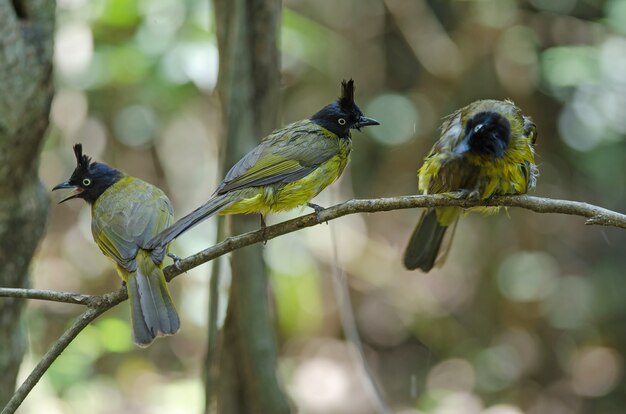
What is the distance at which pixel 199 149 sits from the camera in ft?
25.3

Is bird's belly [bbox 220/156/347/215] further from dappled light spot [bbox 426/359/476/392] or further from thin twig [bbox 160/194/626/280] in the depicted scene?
dappled light spot [bbox 426/359/476/392]

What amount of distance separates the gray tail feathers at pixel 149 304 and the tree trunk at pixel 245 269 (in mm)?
657

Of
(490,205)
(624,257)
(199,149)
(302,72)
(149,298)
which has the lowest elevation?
(149,298)

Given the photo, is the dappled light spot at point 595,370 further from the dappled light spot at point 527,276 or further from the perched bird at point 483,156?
the perched bird at point 483,156

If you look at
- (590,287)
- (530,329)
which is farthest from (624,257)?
(530,329)

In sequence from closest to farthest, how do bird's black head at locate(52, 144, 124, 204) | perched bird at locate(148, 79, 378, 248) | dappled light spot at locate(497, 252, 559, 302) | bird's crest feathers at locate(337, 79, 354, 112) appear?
perched bird at locate(148, 79, 378, 248) → bird's crest feathers at locate(337, 79, 354, 112) → bird's black head at locate(52, 144, 124, 204) → dappled light spot at locate(497, 252, 559, 302)

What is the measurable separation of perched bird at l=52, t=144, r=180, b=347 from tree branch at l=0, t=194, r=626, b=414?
145mm

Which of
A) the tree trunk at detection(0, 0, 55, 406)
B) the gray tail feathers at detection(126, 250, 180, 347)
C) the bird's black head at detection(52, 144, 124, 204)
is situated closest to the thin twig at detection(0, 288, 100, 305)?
the gray tail feathers at detection(126, 250, 180, 347)

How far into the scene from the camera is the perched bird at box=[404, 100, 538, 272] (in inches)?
125

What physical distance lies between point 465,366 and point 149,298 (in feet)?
16.9

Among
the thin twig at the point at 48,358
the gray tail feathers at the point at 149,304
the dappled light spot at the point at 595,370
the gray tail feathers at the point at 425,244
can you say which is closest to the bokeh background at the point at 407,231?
the dappled light spot at the point at 595,370

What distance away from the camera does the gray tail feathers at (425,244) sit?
3.82m

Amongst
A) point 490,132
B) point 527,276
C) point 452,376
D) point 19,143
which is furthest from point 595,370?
point 19,143

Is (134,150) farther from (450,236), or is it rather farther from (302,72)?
(450,236)
